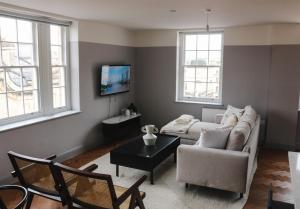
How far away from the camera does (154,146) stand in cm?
429

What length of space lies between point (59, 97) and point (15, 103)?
878mm

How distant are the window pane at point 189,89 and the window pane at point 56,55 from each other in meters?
2.79

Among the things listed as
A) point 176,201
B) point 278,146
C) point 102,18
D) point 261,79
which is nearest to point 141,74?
point 102,18

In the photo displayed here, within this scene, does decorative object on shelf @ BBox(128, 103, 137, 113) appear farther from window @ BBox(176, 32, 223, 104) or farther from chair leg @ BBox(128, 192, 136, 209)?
chair leg @ BBox(128, 192, 136, 209)

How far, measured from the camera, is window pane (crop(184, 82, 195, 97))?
20.9ft

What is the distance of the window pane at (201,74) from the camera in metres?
6.20

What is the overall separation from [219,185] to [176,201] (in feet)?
1.83

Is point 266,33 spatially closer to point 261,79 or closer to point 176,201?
point 261,79

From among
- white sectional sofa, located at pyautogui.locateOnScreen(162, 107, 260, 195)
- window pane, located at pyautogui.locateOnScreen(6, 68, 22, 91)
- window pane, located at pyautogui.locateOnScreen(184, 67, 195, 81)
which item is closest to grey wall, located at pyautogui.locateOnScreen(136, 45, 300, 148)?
window pane, located at pyautogui.locateOnScreen(184, 67, 195, 81)

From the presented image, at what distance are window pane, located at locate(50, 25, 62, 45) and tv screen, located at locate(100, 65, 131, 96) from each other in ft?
3.18

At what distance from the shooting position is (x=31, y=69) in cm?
437

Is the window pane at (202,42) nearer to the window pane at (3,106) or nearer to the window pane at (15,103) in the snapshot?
the window pane at (15,103)

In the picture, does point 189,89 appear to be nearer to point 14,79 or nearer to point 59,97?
point 59,97

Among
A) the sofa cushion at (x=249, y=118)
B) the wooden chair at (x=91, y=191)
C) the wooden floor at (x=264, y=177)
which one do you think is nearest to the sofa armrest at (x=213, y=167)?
the wooden floor at (x=264, y=177)
